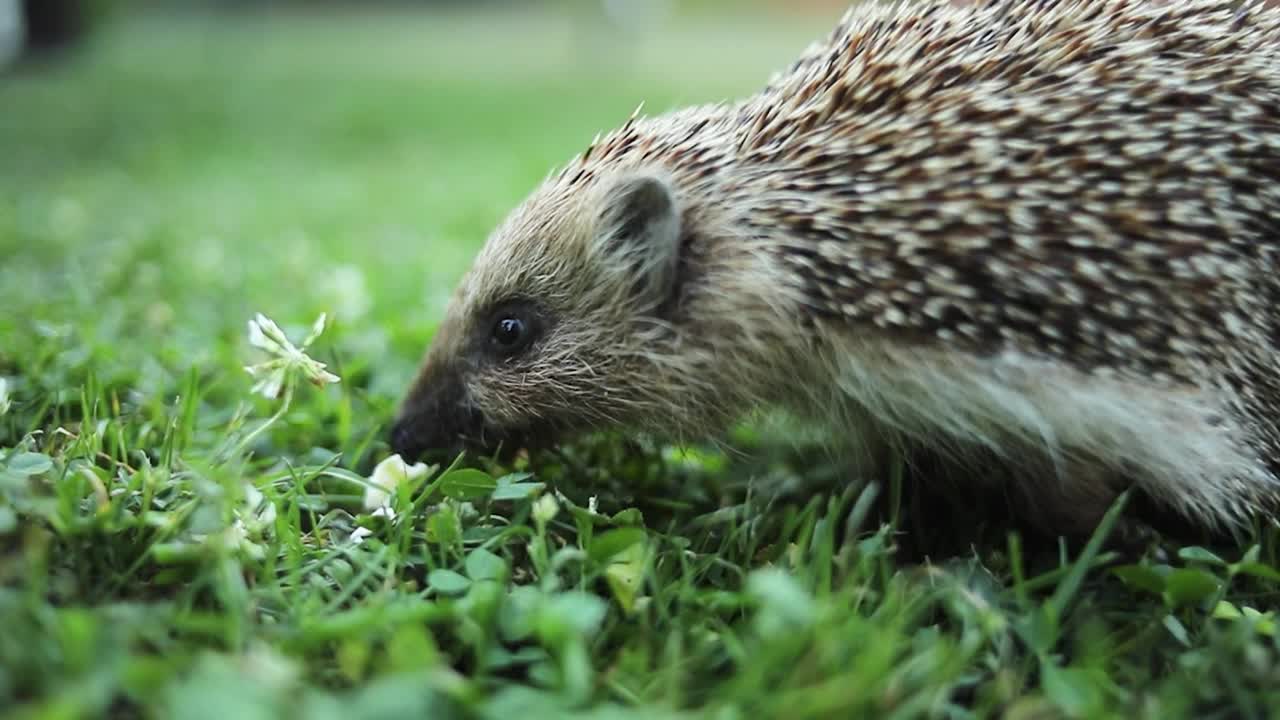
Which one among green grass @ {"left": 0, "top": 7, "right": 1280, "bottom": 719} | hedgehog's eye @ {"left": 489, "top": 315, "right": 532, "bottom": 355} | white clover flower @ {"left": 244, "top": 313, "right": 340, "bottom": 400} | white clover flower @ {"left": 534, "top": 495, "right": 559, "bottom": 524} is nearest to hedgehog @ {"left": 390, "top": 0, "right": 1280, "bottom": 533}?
hedgehog's eye @ {"left": 489, "top": 315, "right": 532, "bottom": 355}

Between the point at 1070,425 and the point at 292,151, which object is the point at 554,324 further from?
the point at 292,151

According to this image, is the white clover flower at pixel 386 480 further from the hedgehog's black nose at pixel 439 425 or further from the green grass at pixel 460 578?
the hedgehog's black nose at pixel 439 425

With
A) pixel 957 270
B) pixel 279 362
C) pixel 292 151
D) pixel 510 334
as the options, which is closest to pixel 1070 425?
pixel 957 270

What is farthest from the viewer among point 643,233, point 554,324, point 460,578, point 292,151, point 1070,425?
point 292,151

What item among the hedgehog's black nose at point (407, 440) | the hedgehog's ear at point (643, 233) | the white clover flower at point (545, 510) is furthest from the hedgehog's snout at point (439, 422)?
the white clover flower at point (545, 510)

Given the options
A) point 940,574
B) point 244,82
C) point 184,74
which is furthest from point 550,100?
point 940,574

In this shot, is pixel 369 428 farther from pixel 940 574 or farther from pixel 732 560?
pixel 940 574
